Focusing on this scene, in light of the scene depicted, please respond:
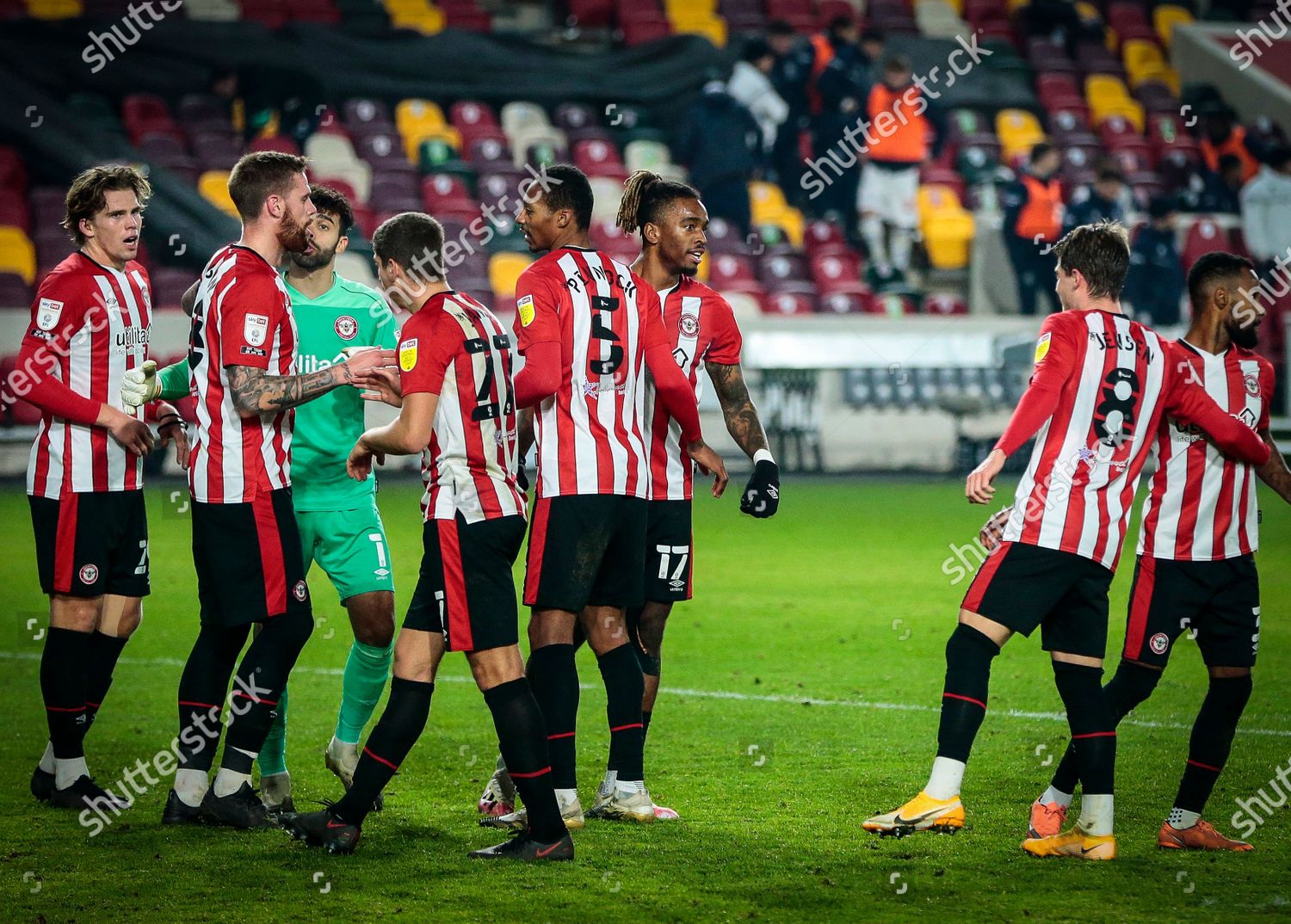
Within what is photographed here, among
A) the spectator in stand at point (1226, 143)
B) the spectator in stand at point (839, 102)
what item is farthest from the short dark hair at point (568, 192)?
the spectator in stand at point (1226, 143)

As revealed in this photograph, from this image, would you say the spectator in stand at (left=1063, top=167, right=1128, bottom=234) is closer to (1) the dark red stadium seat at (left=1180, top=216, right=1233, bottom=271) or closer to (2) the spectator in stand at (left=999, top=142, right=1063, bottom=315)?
(2) the spectator in stand at (left=999, top=142, right=1063, bottom=315)

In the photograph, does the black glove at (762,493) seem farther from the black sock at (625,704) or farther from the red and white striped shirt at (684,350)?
the black sock at (625,704)

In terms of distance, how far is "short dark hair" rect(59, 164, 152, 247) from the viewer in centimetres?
499

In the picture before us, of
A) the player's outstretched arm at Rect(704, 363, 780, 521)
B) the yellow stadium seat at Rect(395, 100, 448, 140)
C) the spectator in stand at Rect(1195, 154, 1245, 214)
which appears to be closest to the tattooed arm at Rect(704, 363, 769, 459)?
the player's outstretched arm at Rect(704, 363, 780, 521)

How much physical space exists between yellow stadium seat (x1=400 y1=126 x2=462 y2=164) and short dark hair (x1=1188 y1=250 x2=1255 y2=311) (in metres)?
16.6

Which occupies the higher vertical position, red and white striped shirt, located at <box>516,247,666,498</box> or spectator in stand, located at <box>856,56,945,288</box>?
spectator in stand, located at <box>856,56,945,288</box>

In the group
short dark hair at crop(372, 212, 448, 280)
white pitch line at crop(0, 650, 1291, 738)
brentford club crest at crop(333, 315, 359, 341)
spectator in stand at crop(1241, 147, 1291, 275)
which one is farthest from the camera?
spectator in stand at crop(1241, 147, 1291, 275)

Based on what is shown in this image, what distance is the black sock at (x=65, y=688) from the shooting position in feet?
16.0

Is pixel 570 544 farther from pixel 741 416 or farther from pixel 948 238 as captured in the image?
pixel 948 238

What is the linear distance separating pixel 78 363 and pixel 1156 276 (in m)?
15.7

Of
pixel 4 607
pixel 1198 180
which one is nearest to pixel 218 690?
pixel 4 607

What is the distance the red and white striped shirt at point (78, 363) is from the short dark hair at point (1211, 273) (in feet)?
11.4

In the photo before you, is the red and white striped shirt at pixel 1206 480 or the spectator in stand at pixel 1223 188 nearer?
the red and white striped shirt at pixel 1206 480

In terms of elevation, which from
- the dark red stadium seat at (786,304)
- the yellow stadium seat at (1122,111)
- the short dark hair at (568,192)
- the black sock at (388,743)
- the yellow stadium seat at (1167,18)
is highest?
the yellow stadium seat at (1167,18)
